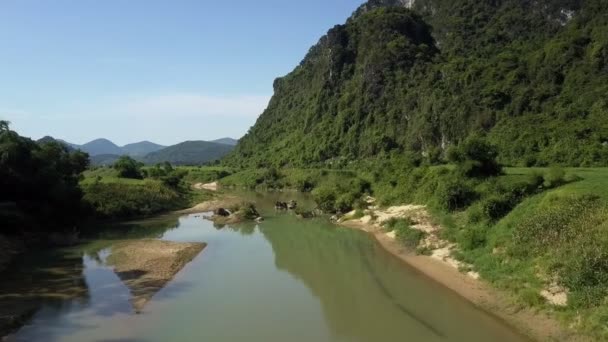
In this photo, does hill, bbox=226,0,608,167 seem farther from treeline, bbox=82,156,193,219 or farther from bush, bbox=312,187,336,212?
treeline, bbox=82,156,193,219

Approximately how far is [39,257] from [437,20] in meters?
Result: 144

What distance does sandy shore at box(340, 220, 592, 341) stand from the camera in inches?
858

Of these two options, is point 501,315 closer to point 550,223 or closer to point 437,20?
point 550,223

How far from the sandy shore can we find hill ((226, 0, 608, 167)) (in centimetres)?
2830

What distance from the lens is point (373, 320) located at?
25.6 meters

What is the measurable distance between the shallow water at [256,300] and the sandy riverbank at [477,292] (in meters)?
0.72

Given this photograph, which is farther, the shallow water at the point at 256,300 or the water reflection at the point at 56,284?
the water reflection at the point at 56,284

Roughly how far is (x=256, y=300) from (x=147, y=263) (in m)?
12.8

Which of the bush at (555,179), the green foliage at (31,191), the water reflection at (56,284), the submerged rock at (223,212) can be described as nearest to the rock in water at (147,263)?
the water reflection at (56,284)

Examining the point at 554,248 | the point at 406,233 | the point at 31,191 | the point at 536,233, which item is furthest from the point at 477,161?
the point at 31,191

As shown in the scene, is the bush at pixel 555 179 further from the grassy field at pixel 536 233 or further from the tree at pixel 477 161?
the tree at pixel 477 161

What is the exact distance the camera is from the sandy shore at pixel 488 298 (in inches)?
858

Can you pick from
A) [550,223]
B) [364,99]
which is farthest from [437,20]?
[550,223]

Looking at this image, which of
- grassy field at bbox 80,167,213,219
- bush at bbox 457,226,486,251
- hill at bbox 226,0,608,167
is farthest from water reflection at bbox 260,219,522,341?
hill at bbox 226,0,608,167
